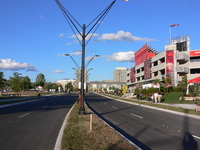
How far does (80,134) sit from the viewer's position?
9.41 meters

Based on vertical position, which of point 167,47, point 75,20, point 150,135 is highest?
point 167,47

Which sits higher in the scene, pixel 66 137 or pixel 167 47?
pixel 167 47

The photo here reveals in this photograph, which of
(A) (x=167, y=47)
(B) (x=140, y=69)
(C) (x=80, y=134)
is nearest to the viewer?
(C) (x=80, y=134)

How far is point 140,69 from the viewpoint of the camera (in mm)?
87375

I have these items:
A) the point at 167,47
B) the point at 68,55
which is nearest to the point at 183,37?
the point at 167,47

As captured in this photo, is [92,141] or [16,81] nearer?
[92,141]

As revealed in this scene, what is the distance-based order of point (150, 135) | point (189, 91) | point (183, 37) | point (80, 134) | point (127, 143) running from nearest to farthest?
point (127, 143), point (80, 134), point (150, 135), point (189, 91), point (183, 37)

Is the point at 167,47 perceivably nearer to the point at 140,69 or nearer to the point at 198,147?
the point at 140,69

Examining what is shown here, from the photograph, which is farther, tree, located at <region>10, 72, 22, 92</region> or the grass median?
tree, located at <region>10, 72, 22, 92</region>

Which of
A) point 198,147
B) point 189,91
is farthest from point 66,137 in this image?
point 189,91

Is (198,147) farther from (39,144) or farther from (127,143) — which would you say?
(39,144)

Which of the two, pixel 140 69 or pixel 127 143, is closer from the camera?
pixel 127 143

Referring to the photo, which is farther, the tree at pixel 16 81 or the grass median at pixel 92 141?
the tree at pixel 16 81

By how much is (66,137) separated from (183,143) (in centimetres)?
444
